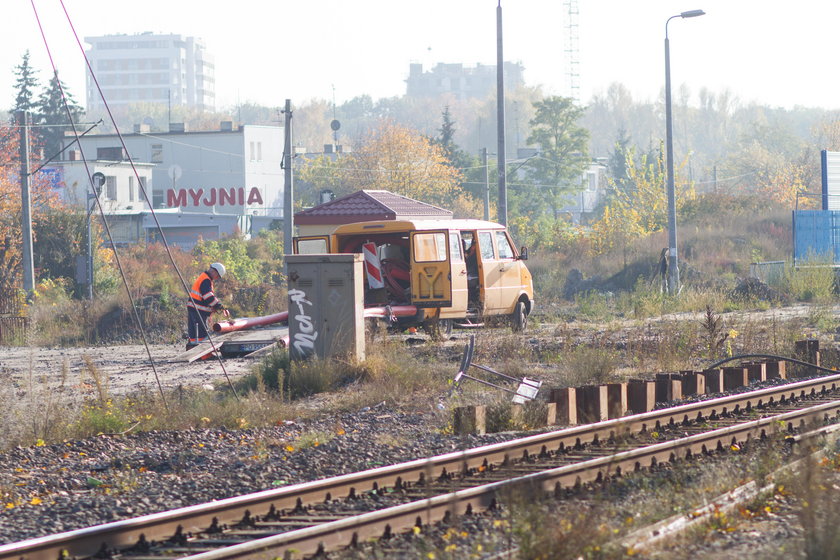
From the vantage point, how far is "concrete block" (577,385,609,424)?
10.7 meters

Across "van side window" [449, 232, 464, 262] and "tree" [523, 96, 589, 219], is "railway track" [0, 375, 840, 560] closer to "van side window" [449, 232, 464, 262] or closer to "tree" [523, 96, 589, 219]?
"van side window" [449, 232, 464, 262]

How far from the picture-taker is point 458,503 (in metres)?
6.56

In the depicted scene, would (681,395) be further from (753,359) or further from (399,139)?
(399,139)

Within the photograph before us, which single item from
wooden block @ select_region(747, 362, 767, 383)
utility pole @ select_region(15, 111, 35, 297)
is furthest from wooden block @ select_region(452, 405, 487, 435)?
utility pole @ select_region(15, 111, 35, 297)

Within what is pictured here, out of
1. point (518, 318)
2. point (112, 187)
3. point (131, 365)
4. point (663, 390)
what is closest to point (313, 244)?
point (131, 365)

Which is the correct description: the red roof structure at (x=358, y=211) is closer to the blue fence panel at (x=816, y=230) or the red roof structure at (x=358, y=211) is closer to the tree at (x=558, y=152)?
the blue fence panel at (x=816, y=230)

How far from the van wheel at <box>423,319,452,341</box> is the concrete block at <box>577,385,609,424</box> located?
24.7 feet

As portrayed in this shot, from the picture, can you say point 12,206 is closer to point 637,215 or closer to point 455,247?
point 637,215

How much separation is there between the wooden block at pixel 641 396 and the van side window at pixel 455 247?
721 cm

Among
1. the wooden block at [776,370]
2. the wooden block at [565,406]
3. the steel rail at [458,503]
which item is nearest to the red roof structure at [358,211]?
the wooden block at [776,370]

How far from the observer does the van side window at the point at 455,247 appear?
1831cm

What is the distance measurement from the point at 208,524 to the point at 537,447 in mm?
3067

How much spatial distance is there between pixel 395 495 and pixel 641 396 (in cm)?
496

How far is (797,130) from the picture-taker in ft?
567
